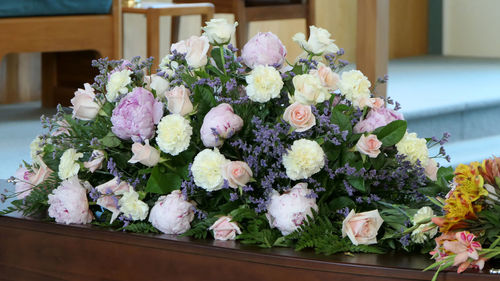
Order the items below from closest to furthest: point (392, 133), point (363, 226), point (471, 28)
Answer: point (363, 226), point (392, 133), point (471, 28)

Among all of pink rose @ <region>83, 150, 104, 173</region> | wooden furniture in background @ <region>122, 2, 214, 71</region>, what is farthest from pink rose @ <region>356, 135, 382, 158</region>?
wooden furniture in background @ <region>122, 2, 214, 71</region>

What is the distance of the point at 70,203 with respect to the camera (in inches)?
56.2

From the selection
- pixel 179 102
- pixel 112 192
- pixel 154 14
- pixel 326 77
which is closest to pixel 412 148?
pixel 326 77

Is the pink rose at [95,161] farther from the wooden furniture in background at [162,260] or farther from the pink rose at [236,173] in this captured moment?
the pink rose at [236,173]

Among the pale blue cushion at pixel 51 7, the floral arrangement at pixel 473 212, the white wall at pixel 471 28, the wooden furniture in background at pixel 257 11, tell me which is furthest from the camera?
the white wall at pixel 471 28

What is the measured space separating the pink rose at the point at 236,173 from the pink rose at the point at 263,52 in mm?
205

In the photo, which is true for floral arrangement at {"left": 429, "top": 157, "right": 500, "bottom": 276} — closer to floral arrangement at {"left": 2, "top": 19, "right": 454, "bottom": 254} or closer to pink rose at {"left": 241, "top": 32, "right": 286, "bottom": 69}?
floral arrangement at {"left": 2, "top": 19, "right": 454, "bottom": 254}

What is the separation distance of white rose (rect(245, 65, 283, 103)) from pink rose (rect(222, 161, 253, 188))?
11 cm

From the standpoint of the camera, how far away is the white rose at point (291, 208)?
4.27 ft

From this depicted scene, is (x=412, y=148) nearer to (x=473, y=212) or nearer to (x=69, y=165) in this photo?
(x=473, y=212)

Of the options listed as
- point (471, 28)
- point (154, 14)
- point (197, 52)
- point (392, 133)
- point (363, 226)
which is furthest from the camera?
point (471, 28)

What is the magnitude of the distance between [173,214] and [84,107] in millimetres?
261

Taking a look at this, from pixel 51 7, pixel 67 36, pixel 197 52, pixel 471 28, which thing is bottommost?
pixel 197 52

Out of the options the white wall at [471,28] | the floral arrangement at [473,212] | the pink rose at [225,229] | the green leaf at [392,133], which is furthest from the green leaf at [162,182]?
the white wall at [471,28]
